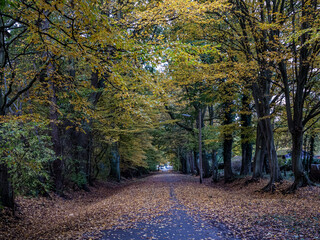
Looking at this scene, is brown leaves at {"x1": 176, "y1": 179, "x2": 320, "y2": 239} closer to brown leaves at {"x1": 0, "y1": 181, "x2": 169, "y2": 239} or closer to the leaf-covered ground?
the leaf-covered ground

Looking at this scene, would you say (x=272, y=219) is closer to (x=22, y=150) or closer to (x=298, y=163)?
(x=298, y=163)

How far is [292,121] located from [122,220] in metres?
8.31

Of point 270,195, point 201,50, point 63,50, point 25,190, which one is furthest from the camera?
point 270,195

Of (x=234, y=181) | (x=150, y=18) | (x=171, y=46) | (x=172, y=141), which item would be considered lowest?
(x=234, y=181)

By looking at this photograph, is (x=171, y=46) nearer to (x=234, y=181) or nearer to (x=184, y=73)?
(x=184, y=73)

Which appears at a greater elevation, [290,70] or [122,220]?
[290,70]

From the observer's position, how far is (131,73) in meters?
7.30

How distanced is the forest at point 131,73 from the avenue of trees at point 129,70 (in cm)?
5

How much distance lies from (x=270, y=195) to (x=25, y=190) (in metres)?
11.0

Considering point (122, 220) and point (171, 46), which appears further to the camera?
point (122, 220)

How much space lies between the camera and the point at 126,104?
631cm

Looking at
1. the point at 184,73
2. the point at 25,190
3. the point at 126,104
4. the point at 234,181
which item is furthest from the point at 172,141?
the point at 126,104

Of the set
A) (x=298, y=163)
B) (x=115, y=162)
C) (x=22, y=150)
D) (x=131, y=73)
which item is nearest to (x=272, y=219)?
(x=298, y=163)

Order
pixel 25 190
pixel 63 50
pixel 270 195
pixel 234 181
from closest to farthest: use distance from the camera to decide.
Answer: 1. pixel 63 50
2. pixel 25 190
3. pixel 270 195
4. pixel 234 181
